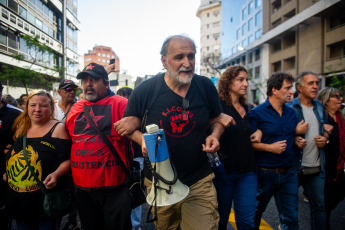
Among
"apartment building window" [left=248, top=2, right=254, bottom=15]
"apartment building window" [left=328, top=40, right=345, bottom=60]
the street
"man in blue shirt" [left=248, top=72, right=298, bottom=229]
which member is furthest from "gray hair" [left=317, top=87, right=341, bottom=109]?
"apartment building window" [left=248, top=2, right=254, bottom=15]

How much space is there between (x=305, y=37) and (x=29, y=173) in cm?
2852

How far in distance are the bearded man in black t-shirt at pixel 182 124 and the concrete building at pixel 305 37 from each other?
55.5 ft

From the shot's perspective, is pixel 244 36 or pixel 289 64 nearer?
pixel 289 64

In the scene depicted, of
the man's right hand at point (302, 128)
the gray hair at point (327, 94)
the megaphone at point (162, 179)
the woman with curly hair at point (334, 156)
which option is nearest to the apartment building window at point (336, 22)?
the gray hair at point (327, 94)

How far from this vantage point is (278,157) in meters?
2.53

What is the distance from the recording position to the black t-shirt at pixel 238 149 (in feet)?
7.92

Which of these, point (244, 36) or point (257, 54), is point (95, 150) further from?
point (244, 36)

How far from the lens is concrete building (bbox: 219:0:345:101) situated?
65.4 ft

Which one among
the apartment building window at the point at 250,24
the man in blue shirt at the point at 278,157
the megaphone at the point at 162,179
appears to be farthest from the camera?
the apartment building window at the point at 250,24

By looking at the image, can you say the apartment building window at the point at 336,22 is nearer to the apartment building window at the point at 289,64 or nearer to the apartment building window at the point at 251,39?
the apartment building window at the point at 289,64

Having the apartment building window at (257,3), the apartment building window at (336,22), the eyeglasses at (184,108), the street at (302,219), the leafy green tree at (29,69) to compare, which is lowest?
the street at (302,219)

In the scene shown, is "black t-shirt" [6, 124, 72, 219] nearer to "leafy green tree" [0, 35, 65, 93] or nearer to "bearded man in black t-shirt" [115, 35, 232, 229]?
"bearded man in black t-shirt" [115, 35, 232, 229]

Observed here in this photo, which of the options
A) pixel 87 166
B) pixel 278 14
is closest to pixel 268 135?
pixel 87 166

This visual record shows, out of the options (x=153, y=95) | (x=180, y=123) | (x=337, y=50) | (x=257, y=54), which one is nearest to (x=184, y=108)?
(x=180, y=123)
